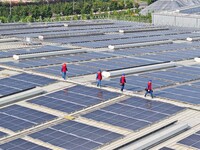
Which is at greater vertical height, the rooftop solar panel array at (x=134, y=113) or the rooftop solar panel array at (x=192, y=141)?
the rooftop solar panel array at (x=134, y=113)

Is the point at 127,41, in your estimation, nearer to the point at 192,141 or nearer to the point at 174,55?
the point at 174,55

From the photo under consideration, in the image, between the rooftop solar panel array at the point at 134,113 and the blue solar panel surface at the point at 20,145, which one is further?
the rooftop solar panel array at the point at 134,113

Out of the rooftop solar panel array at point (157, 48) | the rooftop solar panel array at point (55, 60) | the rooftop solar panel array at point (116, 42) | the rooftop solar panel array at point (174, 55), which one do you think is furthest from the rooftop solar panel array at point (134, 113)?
the rooftop solar panel array at point (116, 42)

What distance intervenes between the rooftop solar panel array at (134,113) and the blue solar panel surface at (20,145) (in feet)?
18.8

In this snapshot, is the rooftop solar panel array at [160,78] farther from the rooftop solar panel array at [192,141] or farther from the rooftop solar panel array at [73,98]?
the rooftop solar panel array at [192,141]

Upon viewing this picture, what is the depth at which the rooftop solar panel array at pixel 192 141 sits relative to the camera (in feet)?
87.8

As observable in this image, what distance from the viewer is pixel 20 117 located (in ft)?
102

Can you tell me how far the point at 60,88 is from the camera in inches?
1505

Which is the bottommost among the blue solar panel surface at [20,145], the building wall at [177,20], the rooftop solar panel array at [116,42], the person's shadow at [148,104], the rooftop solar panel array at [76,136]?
the blue solar panel surface at [20,145]

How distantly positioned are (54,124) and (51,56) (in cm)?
2495

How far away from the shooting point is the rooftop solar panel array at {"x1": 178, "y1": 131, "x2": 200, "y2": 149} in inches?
1053

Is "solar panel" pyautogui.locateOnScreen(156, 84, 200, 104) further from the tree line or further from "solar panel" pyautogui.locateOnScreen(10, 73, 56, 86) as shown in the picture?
the tree line

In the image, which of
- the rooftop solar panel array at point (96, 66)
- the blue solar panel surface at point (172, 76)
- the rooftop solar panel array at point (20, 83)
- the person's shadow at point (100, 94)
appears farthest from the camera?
the rooftop solar panel array at point (96, 66)

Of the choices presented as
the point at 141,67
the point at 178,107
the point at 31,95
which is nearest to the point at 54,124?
the point at 31,95
